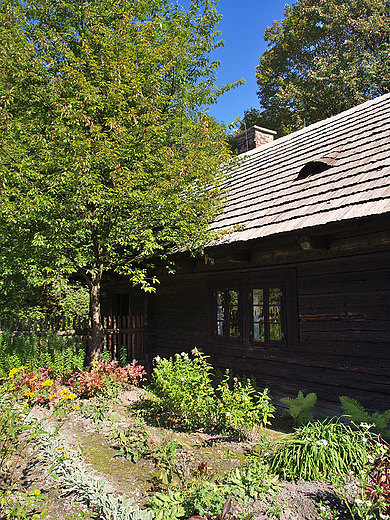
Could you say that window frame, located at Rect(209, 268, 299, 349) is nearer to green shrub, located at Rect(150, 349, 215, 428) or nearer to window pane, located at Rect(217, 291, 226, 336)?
window pane, located at Rect(217, 291, 226, 336)

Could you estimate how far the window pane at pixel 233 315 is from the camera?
7.30 meters

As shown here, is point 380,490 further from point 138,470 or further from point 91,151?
point 91,151

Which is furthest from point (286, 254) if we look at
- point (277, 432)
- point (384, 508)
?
point (384, 508)

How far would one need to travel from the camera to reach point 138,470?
3859mm

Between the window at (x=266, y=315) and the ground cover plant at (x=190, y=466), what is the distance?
166cm

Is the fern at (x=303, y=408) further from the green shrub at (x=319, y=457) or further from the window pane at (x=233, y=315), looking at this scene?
the window pane at (x=233, y=315)

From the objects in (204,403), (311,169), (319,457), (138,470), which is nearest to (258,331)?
(204,403)

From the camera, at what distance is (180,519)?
304 centimetres

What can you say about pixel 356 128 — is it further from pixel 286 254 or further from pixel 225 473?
pixel 225 473

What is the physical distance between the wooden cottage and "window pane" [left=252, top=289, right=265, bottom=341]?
0.02m

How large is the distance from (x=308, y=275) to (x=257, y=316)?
4.60 ft

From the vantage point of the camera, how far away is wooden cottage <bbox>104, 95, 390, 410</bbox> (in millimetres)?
4922

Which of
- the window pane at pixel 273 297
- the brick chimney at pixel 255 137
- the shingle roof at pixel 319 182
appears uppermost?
the brick chimney at pixel 255 137

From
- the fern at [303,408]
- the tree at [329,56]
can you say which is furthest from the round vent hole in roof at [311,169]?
the tree at [329,56]
